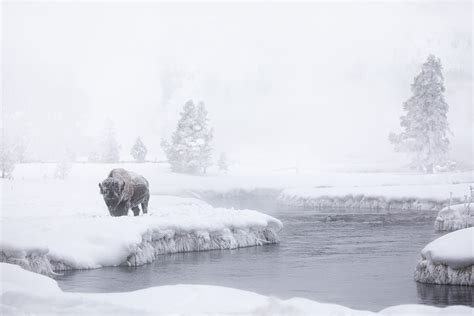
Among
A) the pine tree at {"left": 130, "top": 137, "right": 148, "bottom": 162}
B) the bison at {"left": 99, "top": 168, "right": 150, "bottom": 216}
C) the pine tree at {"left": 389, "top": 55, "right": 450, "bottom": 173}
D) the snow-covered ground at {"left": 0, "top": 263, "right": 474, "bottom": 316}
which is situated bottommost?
the snow-covered ground at {"left": 0, "top": 263, "right": 474, "bottom": 316}

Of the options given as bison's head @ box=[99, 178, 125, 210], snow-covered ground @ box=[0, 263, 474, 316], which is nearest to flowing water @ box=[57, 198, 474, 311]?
snow-covered ground @ box=[0, 263, 474, 316]

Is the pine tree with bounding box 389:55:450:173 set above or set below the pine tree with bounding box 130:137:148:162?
above

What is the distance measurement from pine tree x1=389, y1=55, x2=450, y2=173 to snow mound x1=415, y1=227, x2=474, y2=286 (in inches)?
2182

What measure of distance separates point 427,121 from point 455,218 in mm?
42470

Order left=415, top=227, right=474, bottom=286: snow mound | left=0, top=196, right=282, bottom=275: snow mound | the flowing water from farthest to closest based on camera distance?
left=0, top=196, right=282, bottom=275: snow mound < left=415, top=227, right=474, bottom=286: snow mound < the flowing water

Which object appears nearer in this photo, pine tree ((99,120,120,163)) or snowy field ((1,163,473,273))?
snowy field ((1,163,473,273))

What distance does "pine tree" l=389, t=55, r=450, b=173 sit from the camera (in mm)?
70875

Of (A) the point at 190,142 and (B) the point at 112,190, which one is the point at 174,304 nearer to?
(B) the point at 112,190

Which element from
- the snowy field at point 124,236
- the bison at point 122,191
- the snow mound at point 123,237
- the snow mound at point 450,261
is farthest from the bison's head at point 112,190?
the snow mound at point 450,261

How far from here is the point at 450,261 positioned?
16.6 metres

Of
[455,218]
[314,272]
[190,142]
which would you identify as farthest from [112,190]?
[190,142]

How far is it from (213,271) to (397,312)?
919 cm

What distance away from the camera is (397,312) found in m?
11.4

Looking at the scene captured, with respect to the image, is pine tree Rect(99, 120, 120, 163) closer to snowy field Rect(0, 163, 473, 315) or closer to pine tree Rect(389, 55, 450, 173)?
snowy field Rect(0, 163, 473, 315)
